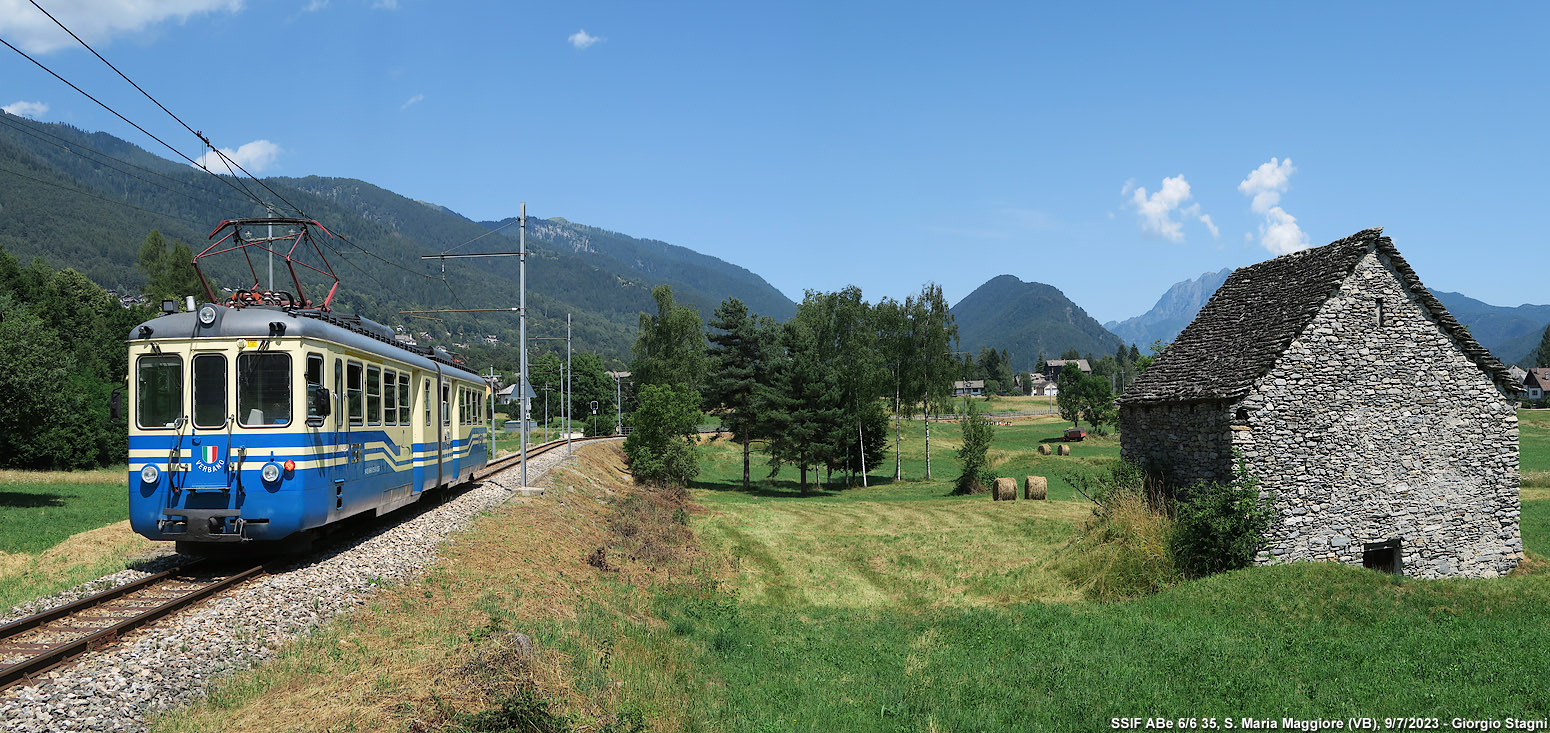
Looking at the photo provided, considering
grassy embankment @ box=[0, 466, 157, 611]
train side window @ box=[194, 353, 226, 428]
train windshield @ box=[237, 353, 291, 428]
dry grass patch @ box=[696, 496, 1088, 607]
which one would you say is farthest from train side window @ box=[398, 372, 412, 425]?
dry grass patch @ box=[696, 496, 1088, 607]

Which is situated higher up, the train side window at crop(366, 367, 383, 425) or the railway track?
the train side window at crop(366, 367, 383, 425)

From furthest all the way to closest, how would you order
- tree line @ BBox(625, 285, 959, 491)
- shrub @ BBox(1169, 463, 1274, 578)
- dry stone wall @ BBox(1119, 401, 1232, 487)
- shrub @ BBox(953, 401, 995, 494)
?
tree line @ BBox(625, 285, 959, 491) → shrub @ BBox(953, 401, 995, 494) → dry stone wall @ BBox(1119, 401, 1232, 487) → shrub @ BBox(1169, 463, 1274, 578)

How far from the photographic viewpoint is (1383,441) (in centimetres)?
1869

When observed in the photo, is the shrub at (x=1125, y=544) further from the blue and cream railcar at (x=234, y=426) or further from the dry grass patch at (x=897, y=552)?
the blue and cream railcar at (x=234, y=426)

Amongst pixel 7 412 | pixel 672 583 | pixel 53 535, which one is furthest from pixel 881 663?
pixel 7 412

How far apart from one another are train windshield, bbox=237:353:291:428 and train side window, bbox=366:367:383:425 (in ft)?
7.73

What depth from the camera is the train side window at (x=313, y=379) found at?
1265 centimetres

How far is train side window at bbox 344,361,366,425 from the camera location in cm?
1404

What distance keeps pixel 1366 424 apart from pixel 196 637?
22.0 metres

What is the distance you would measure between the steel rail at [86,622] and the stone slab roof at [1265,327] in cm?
1917

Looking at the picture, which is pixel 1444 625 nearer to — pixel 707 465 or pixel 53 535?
pixel 53 535

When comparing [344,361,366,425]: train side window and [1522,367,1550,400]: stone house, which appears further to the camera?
[1522,367,1550,400]: stone house

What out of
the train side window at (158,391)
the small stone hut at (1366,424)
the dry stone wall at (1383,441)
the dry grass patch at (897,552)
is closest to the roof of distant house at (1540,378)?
the dry grass patch at (897,552)

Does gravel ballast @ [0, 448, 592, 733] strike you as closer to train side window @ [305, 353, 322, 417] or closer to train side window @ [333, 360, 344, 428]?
train side window @ [333, 360, 344, 428]
